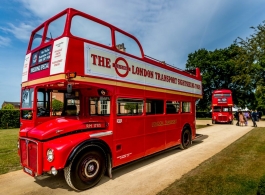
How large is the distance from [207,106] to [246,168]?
37111 millimetres

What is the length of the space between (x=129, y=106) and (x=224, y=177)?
342 centimetres

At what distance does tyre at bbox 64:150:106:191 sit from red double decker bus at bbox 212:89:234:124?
2296 cm

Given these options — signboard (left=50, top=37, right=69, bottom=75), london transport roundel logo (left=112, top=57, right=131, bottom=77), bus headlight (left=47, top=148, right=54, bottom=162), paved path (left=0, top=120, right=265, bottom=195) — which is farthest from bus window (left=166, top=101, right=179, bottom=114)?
bus headlight (left=47, top=148, right=54, bottom=162)

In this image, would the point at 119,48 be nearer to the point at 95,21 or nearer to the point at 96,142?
the point at 95,21

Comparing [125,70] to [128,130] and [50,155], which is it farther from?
[50,155]

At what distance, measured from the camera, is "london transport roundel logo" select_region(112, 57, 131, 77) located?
6.03 meters

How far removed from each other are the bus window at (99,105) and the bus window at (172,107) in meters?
3.26

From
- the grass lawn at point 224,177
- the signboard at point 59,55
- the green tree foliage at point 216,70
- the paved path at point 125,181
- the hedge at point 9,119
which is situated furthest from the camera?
the green tree foliage at point 216,70

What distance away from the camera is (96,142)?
17.0ft

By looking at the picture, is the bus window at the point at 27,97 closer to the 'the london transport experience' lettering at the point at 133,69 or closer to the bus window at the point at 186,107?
the 'the london transport experience' lettering at the point at 133,69

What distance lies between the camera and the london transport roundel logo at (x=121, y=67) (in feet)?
19.8

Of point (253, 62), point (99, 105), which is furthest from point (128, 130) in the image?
point (253, 62)

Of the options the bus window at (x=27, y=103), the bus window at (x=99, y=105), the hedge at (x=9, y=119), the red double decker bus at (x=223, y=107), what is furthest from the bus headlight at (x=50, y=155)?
the red double decker bus at (x=223, y=107)

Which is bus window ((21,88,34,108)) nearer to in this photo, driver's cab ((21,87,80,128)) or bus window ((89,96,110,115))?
driver's cab ((21,87,80,128))
